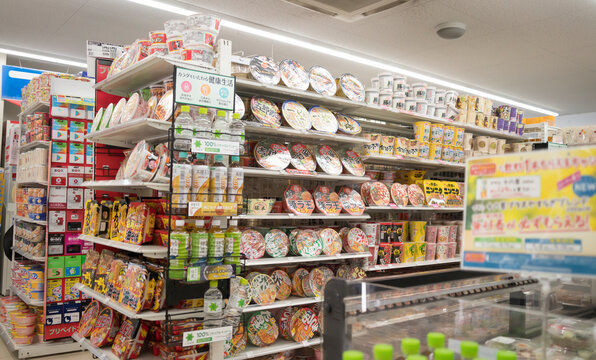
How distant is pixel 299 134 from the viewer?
366cm

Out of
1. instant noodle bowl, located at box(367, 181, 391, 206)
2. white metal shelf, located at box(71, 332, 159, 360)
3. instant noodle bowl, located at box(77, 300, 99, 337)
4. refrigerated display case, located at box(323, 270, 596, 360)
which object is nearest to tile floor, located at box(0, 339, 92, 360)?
instant noodle bowl, located at box(77, 300, 99, 337)

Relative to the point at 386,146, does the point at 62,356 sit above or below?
below

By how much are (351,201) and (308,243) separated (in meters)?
0.62

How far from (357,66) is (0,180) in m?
5.54

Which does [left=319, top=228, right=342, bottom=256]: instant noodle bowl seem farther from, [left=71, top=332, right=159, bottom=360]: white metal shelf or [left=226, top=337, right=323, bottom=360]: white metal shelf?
[left=71, top=332, right=159, bottom=360]: white metal shelf

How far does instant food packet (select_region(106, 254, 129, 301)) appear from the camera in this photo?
2.83 m

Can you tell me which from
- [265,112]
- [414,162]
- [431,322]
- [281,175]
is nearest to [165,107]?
[265,112]

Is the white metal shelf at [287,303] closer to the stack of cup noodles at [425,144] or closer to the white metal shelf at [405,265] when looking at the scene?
the white metal shelf at [405,265]

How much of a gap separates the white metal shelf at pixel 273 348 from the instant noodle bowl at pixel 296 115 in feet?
5.53

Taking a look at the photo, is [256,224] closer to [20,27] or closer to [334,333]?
[334,333]

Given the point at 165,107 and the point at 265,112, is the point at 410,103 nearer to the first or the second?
the point at 265,112

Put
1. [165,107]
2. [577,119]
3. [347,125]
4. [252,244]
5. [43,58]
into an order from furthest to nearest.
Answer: [577,119]
[43,58]
[347,125]
[252,244]
[165,107]

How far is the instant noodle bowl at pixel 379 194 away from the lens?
13.9 feet

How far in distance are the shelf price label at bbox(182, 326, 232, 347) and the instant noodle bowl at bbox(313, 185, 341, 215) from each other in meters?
1.55
